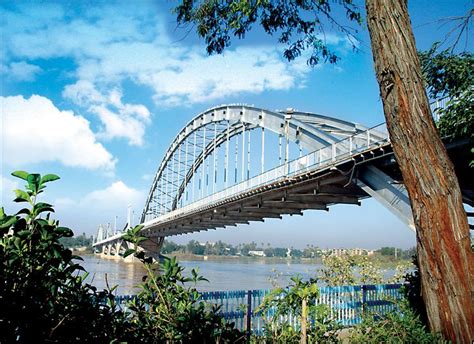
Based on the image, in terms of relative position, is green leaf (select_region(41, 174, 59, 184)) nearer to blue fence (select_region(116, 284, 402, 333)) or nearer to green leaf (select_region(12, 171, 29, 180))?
green leaf (select_region(12, 171, 29, 180))

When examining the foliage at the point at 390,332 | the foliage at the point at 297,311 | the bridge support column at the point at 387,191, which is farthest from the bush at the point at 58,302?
the bridge support column at the point at 387,191

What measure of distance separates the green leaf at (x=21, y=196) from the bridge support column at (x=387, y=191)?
12392 millimetres

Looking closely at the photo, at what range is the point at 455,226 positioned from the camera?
13.6ft

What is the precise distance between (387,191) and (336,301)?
6365mm

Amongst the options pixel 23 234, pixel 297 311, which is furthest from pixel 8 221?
pixel 297 311

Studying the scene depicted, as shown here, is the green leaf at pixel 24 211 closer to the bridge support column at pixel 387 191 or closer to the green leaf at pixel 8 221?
the green leaf at pixel 8 221

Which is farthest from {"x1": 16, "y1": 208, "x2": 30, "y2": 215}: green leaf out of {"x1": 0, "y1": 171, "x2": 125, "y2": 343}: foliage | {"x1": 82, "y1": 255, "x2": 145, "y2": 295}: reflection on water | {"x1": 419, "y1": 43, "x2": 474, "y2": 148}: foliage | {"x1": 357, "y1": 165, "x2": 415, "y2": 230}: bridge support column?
{"x1": 357, "y1": 165, "x2": 415, "y2": 230}: bridge support column

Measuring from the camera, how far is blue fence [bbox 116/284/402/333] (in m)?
7.27

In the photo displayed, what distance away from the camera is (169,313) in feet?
8.75

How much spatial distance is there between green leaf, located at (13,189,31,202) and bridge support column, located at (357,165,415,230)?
12392 millimetres

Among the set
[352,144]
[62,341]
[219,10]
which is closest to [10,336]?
[62,341]

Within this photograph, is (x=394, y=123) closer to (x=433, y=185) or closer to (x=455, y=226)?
(x=433, y=185)

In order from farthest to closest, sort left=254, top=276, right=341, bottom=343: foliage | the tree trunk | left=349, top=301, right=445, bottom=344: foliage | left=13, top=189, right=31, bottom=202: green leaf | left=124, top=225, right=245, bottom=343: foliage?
left=349, top=301, right=445, bottom=344: foliage
the tree trunk
left=254, top=276, right=341, bottom=343: foliage
left=124, top=225, right=245, bottom=343: foliage
left=13, top=189, right=31, bottom=202: green leaf

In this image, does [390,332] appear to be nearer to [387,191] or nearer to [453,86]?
[453,86]
